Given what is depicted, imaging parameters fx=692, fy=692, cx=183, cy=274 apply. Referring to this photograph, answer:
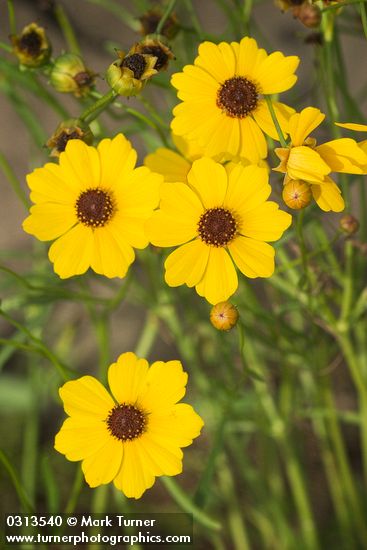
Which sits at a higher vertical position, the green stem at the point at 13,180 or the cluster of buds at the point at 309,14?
the cluster of buds at the point at 309,14

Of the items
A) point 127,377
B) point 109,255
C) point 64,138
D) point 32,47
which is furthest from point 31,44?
point 127,377

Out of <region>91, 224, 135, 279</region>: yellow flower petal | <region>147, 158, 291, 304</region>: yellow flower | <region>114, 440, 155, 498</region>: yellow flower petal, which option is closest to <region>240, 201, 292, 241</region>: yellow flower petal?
<region>147, 158, 291, 304</region>: yellow flower

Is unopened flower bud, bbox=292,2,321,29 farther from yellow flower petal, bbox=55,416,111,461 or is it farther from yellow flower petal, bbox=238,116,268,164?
yellow flower petal, bbox=55,416,111,461

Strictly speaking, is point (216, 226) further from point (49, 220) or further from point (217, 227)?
point (49, 220)

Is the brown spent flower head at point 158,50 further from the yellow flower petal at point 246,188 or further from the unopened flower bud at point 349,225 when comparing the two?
the unopened flower bud at point 349,225

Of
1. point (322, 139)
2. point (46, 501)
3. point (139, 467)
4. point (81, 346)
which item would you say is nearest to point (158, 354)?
point (81, 346)

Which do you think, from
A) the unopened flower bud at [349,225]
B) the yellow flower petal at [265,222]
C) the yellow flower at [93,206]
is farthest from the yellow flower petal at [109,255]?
the unopened flower bud at [349,225]
